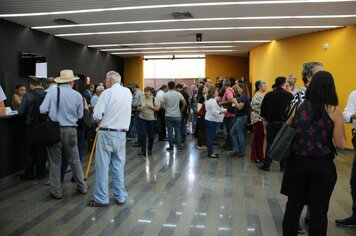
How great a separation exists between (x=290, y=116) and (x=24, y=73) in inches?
318

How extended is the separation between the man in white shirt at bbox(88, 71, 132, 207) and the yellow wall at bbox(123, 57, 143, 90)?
13670 millimetres

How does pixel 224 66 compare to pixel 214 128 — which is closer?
pixel 214 128

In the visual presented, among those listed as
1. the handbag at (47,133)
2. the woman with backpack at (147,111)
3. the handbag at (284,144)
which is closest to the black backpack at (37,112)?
the handbag at (47,133)

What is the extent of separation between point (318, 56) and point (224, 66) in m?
8.08

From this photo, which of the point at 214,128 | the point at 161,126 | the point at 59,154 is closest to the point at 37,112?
the point at 59,154

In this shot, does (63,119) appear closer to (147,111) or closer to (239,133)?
(147,111)

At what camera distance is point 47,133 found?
4.28 metres

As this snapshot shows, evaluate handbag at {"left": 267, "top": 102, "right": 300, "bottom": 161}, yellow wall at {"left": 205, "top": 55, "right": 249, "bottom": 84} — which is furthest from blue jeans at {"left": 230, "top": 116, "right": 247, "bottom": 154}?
yellow wall at {"left": 205, "top": 55, "right": 249, "bottom": 84}

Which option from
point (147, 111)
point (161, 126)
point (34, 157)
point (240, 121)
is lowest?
point (34, 157)

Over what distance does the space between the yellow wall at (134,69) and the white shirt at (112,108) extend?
45.0 feet

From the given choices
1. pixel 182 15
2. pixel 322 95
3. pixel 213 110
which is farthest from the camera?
pixel 182 15

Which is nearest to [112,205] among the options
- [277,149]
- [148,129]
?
[277,149]

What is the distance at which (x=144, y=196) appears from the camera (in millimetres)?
4652

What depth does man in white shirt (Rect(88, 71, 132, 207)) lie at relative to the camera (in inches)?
160
